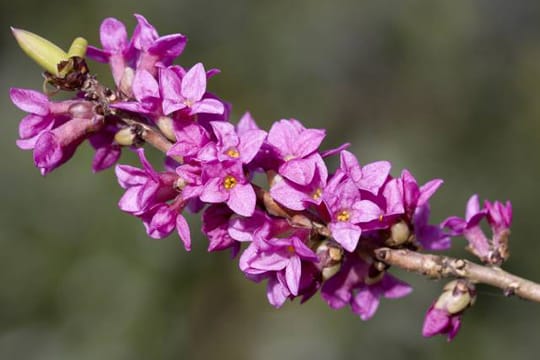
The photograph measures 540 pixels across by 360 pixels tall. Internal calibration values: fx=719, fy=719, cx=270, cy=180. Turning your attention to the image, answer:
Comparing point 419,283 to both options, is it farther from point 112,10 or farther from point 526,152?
point 112,10

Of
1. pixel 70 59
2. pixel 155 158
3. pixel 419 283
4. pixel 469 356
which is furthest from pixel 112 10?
pixel 70 59

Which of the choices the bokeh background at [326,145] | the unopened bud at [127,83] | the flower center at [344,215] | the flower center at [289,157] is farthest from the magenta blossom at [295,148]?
the bokeh background at [326,145]

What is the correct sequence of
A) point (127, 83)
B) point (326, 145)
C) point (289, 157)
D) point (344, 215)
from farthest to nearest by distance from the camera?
1. point (326, 145)
2. point (127, 83)
3. point (289, 157)
4. point (344, 215)

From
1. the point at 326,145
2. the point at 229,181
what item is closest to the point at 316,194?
the point at 229,181

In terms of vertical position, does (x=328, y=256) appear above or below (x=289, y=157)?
below

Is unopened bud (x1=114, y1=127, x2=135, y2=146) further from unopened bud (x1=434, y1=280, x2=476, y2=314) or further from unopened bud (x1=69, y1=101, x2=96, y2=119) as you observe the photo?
unopened bud (x1=434, y1=280, x2=476, y2=314)

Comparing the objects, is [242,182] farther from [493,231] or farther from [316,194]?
[493,231]

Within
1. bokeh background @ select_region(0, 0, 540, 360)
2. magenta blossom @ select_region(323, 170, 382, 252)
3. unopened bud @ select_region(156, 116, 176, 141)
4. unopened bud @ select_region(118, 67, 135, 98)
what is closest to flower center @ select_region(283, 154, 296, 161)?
magenta blossom @ select_region(323, 170, 382, 252)

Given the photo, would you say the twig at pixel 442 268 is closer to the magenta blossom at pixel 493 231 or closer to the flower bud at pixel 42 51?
the magenta blossom at pixel 493 231
